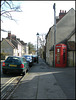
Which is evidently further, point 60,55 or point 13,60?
point 60,55

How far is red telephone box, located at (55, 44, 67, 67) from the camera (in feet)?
54.1

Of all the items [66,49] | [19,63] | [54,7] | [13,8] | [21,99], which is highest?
[54,7]

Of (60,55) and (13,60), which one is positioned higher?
(60,55)

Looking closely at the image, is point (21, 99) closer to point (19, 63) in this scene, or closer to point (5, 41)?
point (19, 63)

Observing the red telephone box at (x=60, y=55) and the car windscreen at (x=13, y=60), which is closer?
the car windscreen at (x=13, y=60)

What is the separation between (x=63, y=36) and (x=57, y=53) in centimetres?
438

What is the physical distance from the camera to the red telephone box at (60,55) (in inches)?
649

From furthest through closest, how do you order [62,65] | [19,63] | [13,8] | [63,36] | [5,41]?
[5,41] → [63,36] → [62,65] → [19,63] → [13,8]

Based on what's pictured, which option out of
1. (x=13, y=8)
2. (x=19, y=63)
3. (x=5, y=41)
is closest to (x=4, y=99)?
(x=13, y=8)

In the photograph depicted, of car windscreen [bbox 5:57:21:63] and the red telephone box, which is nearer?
car windscreen [bbox 5:57:21:63]

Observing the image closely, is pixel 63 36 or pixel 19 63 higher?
pixel 63 36

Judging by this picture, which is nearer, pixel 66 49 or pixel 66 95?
pixel 66 95

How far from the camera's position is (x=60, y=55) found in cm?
1653

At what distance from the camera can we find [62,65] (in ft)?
54.4
